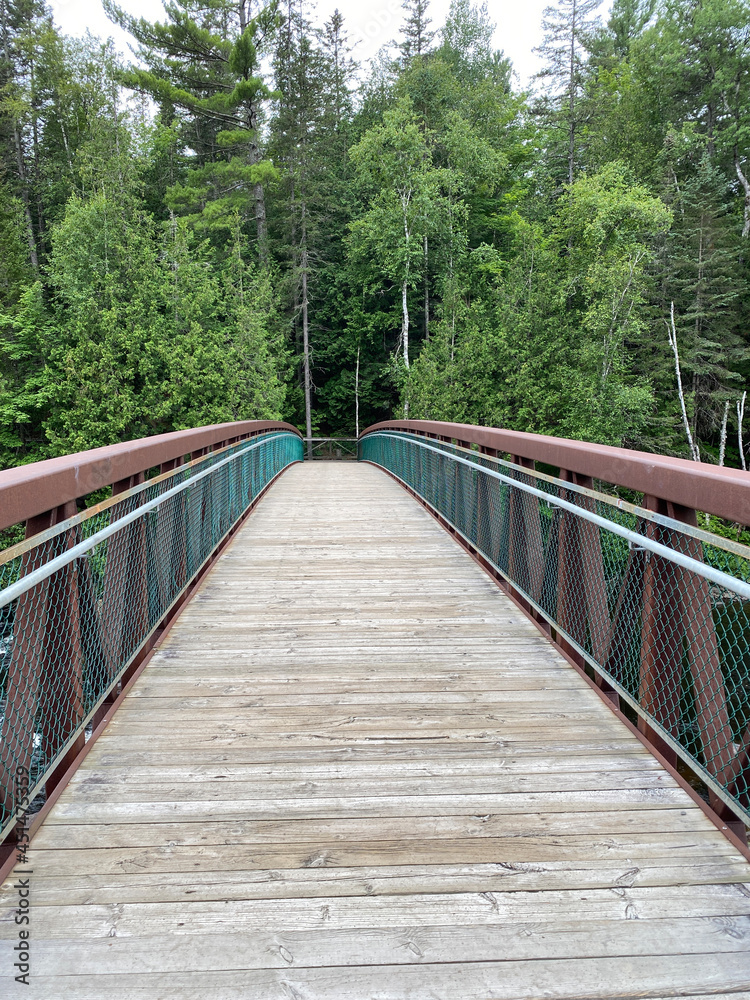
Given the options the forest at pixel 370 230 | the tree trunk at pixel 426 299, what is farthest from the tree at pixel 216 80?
Result: the tree trunk at pixel 426 299

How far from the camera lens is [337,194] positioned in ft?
115

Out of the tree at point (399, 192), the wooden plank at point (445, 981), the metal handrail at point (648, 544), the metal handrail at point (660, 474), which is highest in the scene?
the tree at point (399, 192)

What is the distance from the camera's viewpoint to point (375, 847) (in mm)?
2094

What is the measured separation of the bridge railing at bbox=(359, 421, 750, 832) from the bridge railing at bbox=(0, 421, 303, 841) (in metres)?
2.10

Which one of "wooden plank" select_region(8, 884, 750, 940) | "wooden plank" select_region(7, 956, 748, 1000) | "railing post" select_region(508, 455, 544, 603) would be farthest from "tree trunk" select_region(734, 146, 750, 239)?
"wooden plank" select_region(7, 956, 748, 1000)

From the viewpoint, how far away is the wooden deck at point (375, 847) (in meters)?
1.66

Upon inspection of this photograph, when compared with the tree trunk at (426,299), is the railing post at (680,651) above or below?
below

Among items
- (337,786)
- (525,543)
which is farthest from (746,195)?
(337,786)

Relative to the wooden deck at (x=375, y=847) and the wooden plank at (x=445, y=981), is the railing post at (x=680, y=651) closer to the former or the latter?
the wooden deck at (x=375, y=847)

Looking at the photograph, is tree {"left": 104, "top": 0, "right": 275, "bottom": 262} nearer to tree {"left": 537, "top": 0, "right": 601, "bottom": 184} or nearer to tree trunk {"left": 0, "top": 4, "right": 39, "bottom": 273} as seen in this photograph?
tree trunk {"left": 0, "top": 4, "right": 39, "bottom": 273}

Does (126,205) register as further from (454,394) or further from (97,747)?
(97,747)

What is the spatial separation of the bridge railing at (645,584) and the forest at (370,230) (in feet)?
62.9

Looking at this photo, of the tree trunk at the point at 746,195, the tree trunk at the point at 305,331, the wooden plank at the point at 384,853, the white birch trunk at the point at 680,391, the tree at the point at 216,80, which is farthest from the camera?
the tree trunk at the point at 305,331

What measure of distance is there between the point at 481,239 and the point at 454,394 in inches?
523
